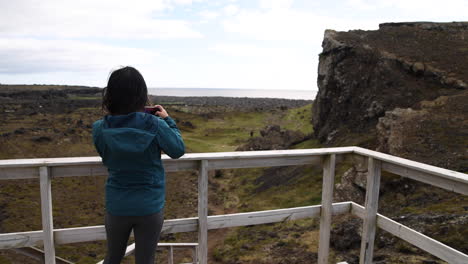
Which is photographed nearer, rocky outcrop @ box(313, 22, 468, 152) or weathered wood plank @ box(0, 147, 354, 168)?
weathered wood plank @ box(0, 147, 354, 168)

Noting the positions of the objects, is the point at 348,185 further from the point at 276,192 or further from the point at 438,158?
the point at 276,192

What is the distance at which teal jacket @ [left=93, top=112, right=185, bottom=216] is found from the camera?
2572 mm

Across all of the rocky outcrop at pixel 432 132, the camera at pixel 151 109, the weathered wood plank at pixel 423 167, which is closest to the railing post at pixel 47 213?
the camera at pixel 151 109

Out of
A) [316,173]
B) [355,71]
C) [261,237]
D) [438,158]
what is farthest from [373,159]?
[355,71]

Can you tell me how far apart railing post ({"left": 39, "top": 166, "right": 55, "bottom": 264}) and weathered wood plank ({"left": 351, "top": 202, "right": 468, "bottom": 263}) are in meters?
3.17

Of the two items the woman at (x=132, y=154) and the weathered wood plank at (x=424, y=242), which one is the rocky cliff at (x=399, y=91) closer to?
the weathered wood plank at (x=424, y=242)

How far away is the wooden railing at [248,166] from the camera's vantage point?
3020 millimetres

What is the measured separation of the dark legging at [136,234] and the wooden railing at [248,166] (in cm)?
45

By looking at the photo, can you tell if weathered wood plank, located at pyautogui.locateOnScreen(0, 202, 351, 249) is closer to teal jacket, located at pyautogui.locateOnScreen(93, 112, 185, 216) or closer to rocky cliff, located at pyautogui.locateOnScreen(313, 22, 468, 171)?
teal jacket, located at pyautogui.locateOnScreen(93, 112, 185, 216)

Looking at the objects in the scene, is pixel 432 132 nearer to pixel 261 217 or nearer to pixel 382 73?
pixel 382 73

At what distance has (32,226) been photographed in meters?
13.2

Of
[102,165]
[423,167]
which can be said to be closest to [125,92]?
[102,165]

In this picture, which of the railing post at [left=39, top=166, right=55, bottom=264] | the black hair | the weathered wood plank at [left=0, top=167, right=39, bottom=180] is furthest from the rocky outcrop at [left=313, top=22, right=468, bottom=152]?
the weathered wood plank at [left=0, top=167, right=39, bottom=180]

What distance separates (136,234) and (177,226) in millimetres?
752
